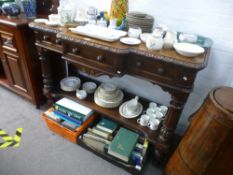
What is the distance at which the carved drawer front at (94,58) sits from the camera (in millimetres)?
997

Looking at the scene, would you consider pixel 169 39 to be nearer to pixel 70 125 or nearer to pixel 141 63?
pixel 141 63

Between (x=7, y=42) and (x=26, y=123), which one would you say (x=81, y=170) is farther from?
(x=7, y=42)

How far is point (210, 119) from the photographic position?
0.86m

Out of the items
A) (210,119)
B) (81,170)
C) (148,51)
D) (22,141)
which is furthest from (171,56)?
(22,141)

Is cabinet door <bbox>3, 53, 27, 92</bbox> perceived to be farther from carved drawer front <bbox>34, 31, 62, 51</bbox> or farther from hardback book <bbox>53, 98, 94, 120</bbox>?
hardback book <bbox>53, 98, 94, 120</bbox>

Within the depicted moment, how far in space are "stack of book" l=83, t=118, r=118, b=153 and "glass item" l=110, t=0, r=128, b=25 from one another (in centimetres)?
85

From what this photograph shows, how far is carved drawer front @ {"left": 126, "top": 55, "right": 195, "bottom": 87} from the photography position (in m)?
0.88

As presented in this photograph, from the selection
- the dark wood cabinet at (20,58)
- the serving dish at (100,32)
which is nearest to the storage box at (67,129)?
the dark wood cabinet at (20,58)

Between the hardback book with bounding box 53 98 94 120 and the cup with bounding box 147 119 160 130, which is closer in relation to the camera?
the cup with bounding box 147 119 160 130

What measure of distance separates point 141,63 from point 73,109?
29.4 inches

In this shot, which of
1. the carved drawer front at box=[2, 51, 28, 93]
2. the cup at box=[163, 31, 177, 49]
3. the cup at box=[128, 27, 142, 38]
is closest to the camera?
the cup at box=[163, 31, 177, 49]

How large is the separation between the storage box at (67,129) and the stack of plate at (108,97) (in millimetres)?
178

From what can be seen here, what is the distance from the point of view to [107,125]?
56.4 inches

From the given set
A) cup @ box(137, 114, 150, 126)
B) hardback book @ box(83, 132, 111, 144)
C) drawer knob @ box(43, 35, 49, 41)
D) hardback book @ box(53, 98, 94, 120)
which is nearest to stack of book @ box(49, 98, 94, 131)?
hardback book @ box(53, 98, 94, 120)
